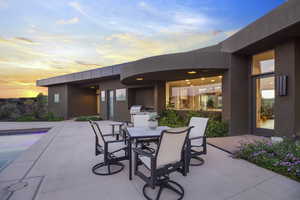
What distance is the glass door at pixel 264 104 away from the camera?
538 centimetres

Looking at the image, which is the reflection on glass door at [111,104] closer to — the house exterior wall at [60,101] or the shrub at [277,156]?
the house exterior wall at [60,101]

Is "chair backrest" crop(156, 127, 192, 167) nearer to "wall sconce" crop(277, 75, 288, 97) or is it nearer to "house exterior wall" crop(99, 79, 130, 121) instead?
"wall sconce" crop(277, 75, 288, 97)

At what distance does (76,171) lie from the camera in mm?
2982

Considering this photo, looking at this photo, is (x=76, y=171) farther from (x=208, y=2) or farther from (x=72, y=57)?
(x=72, y=57)

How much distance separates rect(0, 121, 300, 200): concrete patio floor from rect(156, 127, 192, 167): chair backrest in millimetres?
566

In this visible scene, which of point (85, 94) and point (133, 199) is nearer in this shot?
point (133, 199)

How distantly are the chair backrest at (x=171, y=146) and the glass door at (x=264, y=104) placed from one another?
16.7 ft

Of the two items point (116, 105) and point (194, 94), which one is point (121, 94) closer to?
point (116, 105)

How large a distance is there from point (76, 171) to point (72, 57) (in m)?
9.87

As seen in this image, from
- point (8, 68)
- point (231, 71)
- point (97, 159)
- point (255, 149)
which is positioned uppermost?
point (8, 68)

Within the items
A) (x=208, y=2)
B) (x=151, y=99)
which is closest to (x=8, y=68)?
(x=151, y=99)

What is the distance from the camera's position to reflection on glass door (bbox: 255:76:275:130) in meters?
5.38

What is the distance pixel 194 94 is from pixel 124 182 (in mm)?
7831

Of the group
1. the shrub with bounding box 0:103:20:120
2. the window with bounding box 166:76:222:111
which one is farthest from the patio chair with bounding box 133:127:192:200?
the shrub with bounding box 0:103:20:120
